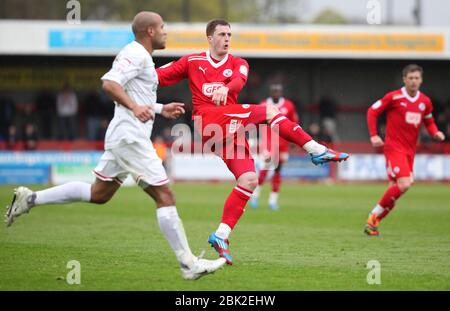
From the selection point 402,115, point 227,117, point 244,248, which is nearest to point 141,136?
point 227,117

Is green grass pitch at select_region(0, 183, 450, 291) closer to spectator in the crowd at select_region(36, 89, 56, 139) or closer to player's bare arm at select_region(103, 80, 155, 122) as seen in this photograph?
player's bare arm at select_region(103, 80, 155, 122)

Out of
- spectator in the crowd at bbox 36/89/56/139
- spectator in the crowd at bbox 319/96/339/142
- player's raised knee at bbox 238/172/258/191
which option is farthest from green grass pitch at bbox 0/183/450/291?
spectator in the crowd at bbox 36/89/56/139

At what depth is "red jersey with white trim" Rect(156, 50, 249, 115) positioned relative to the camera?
9523 mm

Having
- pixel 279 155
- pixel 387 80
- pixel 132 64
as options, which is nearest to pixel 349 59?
pixel 387 80

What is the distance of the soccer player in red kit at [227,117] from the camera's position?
9.05 metres

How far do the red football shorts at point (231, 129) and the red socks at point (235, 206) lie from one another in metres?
0.21

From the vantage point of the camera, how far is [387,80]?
1396 inches

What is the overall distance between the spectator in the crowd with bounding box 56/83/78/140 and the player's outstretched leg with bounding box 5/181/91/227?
79.3 ft

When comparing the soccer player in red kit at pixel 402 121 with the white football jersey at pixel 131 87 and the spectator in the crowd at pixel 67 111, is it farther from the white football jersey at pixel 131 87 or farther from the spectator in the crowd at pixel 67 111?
the spectator in the crowd at pixel 67 111

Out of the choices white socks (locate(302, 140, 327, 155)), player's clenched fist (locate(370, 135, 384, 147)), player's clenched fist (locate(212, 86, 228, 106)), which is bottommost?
player's clenched fist (locate(370, 135, 384, 147))

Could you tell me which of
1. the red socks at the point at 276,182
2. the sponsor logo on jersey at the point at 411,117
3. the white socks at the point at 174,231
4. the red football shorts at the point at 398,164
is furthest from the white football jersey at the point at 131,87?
the red socks at the point at 276,182
